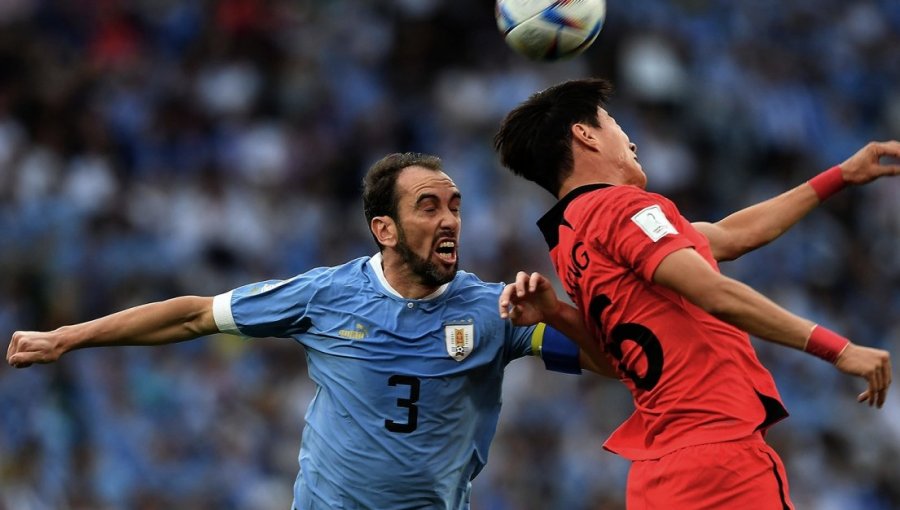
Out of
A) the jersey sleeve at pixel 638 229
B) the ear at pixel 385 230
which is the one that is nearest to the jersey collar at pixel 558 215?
the jersey sleeve at pixel 638 229

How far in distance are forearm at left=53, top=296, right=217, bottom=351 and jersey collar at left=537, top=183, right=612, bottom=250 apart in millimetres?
1573

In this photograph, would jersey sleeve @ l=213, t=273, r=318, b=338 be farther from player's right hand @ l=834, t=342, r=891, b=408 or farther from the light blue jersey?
player's right hand @ l=834, t=342, r=891, b=408

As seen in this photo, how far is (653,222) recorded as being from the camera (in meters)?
4.96

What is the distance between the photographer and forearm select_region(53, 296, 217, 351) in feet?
19.4

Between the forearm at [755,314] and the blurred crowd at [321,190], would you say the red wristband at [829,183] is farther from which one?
the blurred crowd at [321,190]

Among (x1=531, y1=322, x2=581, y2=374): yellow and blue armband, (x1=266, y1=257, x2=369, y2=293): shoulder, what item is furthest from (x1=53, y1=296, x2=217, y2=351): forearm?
(x1=531, y1=322, x2=581, y2=374): yellow and blue armband

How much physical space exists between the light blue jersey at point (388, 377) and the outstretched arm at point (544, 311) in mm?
426

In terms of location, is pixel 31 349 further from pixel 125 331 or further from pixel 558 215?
pixel 558 215

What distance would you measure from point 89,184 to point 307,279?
6.95m

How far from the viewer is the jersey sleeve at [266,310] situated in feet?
19.8

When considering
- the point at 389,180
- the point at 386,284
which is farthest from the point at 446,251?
the point at 389,180

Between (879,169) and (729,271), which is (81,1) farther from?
(879,169)

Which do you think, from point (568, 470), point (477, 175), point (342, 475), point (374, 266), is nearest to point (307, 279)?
point (374, 266)

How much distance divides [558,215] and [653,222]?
522mm
